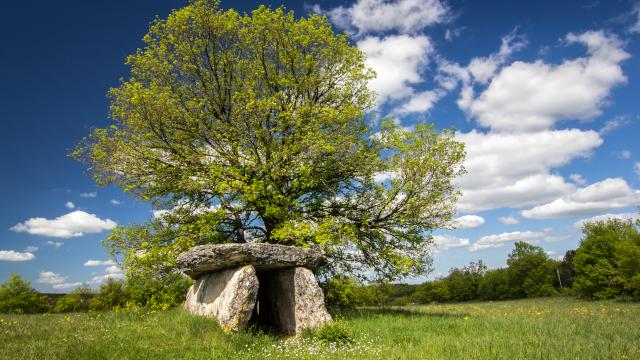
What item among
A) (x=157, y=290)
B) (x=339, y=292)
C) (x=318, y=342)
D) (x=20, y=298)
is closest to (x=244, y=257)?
(x=318, y=342)

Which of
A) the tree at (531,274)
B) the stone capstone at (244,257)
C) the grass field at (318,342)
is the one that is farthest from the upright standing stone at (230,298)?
the tree at (531,274)

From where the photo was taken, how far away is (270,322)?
1565 centimetres

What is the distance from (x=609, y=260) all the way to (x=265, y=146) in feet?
148

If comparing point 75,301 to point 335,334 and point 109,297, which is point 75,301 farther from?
point 335,334

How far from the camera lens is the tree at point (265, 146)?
17.6 metres

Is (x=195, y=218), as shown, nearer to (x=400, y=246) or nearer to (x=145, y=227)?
(x=145, y=227)

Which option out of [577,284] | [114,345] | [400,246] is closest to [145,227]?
[114,345]

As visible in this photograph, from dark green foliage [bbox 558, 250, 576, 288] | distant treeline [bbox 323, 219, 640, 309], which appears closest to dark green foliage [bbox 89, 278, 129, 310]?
distant treeline [bbox 323, 219, 640, 309]

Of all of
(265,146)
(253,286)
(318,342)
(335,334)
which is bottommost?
(318,342)

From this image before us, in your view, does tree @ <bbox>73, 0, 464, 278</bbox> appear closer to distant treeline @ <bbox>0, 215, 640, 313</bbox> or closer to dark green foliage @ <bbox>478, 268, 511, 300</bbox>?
distant treeline @ <bbox>0, 215, 640, 313</bbox>

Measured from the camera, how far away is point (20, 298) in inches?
1598

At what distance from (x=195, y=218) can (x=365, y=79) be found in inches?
421

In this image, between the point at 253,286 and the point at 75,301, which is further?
the point at 75,301

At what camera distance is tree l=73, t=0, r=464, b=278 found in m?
17.6
